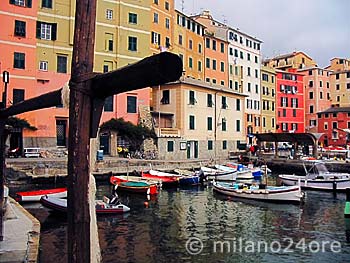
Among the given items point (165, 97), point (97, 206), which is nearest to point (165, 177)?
point (97, 206)

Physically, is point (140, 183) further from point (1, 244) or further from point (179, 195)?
point (1, 244)

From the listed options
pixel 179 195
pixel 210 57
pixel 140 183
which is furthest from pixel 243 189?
pixel 210 57

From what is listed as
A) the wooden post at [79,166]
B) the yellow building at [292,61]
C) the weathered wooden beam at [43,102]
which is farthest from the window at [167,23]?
the wooden post at [79,166]

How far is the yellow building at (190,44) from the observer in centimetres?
5228

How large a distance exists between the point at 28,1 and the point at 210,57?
30.5 metres

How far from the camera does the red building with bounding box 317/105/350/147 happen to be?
225ft

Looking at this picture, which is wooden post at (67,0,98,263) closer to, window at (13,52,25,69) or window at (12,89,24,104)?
window at (12,89,24,104)

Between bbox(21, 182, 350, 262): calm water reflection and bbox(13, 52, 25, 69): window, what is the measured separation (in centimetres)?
1783

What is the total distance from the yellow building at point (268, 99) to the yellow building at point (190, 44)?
16.5m

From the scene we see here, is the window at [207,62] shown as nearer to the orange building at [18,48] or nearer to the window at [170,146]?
the window at [170,146]

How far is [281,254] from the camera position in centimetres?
1327

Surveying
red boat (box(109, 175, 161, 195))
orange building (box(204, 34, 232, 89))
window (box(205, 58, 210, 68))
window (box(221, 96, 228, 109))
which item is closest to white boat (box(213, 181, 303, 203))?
red boat (box(109, 175, 161, 195))

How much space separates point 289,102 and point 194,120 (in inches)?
1413

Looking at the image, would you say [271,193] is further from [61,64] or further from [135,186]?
[61,64]
